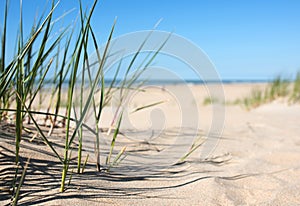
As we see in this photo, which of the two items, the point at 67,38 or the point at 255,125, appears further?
the point at 255,125

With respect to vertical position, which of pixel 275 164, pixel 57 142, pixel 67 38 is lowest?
pixel 275 164

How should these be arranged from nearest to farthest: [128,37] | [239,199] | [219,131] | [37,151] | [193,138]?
[239,199] < [37,151] < [128,37] < [193,138] < [219,131]

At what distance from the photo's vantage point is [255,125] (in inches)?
99.0

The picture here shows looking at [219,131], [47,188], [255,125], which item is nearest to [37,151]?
[47,188]

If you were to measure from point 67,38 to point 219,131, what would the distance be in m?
1.27

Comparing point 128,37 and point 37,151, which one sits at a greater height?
point 128,37

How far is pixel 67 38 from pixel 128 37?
0.87ft

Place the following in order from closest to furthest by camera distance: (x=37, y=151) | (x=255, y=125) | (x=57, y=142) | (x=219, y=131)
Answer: (x=37, y=151) < (x=57, y=142) < (x=219, y=131) < (x=255, y=125)

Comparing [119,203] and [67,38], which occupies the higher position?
[67,38]

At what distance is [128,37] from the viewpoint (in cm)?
137

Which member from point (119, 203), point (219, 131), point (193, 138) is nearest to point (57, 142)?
point (119, 203)

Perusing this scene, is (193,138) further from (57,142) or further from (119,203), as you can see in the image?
(119,203)

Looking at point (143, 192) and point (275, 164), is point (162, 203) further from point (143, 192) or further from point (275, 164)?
point (275, 164)

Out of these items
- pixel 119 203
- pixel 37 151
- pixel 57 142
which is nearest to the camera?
pixel 119 203
